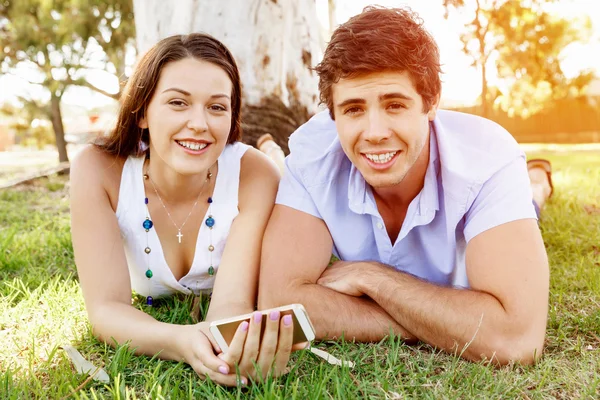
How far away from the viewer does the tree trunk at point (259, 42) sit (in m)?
4.70

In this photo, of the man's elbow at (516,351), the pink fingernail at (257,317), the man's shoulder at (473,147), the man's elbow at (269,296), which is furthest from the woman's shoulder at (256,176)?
the man's elbow at (516,351)

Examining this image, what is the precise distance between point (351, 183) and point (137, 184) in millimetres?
1078

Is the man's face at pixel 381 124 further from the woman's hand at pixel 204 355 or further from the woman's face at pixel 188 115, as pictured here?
the woman's hand at pixel 204 355

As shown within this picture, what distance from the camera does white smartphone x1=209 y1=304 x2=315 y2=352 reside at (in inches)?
71.8

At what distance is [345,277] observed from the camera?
262 centimetres

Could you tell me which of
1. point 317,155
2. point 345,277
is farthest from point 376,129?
point 345,277

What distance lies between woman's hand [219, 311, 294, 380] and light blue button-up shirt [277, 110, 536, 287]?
1000 mm

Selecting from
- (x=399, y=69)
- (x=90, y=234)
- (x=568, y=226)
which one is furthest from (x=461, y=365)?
(x=568, y=226)

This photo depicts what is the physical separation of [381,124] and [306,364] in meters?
1.07

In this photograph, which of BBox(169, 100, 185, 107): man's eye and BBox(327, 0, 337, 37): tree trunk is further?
BBox(327, 0, 337, 37): tree trunk

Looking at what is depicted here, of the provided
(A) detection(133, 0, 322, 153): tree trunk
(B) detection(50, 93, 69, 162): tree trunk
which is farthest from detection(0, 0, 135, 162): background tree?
(A) detection(133, 0, 322, 153): tree trunk

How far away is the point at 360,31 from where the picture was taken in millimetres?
2613

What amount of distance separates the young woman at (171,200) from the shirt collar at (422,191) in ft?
1.43

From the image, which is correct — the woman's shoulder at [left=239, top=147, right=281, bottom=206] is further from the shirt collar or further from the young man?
the shirt collar
